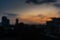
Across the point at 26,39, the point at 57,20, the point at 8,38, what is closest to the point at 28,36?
the point at 26,39

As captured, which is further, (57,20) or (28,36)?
(57,20)

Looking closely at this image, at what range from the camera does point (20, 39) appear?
35.8 ft

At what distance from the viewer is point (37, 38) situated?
1041cm

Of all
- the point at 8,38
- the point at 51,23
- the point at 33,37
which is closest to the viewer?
the point at 33,37

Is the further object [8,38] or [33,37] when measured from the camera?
[8,38]

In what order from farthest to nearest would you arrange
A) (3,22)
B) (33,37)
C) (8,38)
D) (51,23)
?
1. (51,23)
2. (3,22)
3. (8,38)
4. (33,37)

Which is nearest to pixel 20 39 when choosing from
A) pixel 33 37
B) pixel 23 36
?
pixel 23 36

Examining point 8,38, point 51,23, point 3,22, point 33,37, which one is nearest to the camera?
point 33,37

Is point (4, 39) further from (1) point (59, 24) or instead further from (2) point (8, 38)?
(1) point (59, 24)

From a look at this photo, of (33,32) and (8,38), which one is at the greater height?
(33,32)

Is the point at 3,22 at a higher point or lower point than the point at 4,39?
higher

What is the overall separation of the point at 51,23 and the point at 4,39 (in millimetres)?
33141

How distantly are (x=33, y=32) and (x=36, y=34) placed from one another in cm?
27

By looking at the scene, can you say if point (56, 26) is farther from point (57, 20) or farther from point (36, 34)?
point (36, 34)
